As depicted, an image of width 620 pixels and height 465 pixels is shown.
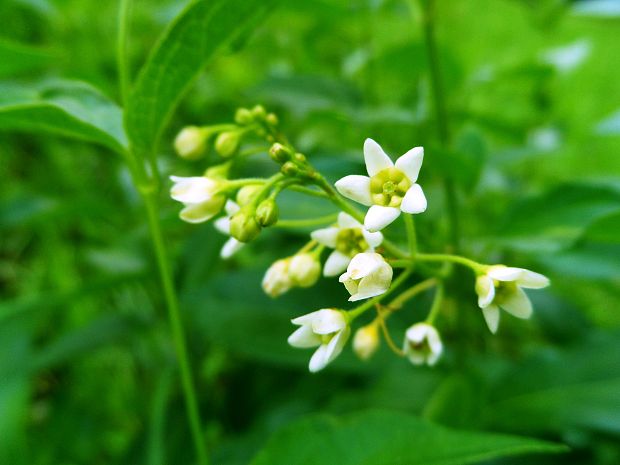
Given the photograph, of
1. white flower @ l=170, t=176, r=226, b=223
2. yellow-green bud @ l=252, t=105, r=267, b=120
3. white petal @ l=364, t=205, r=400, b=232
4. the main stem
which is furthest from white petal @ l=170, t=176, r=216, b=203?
the main stem

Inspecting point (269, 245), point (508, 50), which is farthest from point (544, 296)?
point (508, 50)

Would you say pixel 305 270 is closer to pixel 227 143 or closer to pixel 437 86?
pixel 227 143

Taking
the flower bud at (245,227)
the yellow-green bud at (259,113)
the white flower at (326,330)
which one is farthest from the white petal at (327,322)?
the yellow-green bud at (259,113)

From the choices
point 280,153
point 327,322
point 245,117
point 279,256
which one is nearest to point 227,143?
point 245,117

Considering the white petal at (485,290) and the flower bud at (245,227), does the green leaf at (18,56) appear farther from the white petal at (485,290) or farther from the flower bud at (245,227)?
the white petal at (485,290)

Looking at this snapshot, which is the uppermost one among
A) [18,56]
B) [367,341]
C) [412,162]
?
[18,56]

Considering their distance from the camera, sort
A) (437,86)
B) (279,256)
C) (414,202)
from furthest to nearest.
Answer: (279,256) < (437,86) < (414,202)

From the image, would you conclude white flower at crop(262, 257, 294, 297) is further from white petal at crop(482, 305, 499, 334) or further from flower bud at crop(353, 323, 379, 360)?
white petal at crop(482, 305, 499, 334)
